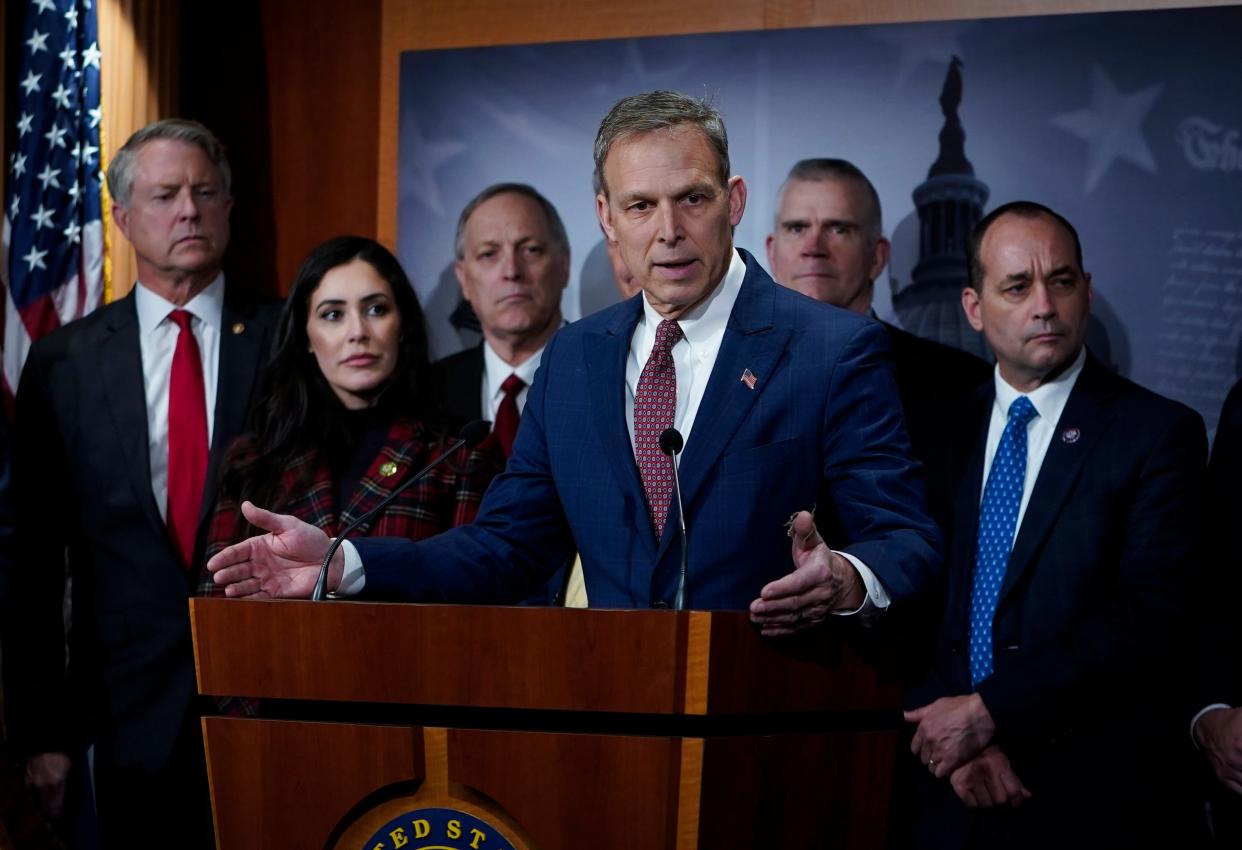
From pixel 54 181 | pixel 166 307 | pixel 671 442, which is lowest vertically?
pixel 671 442

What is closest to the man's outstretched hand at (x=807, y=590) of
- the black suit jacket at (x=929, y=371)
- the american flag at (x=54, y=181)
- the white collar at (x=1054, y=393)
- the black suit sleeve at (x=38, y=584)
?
the white collar at (x=1054, y=393)

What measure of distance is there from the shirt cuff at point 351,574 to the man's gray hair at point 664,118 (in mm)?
811

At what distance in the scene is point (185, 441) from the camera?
363cm

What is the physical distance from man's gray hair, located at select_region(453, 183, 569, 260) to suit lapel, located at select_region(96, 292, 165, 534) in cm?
108

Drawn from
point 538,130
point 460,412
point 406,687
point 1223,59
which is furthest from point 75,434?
point 1223,59

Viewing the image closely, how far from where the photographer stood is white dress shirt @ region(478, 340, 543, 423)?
4.13m

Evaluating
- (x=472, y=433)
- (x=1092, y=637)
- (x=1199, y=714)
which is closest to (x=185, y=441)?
(x=472, y=433)

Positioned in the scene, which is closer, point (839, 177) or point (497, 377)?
point (839, 177)

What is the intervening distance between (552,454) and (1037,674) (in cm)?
115

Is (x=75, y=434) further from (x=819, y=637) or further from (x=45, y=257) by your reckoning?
(x=819, y=637)

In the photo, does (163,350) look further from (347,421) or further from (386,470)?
(386,470)

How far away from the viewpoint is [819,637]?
1.88 meters

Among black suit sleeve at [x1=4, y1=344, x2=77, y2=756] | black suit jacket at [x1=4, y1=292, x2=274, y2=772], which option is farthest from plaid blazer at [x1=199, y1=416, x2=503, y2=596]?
black suit sleeve at [x1=4, y1=344, x2=77, y2=756]

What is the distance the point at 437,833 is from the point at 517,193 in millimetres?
2819
